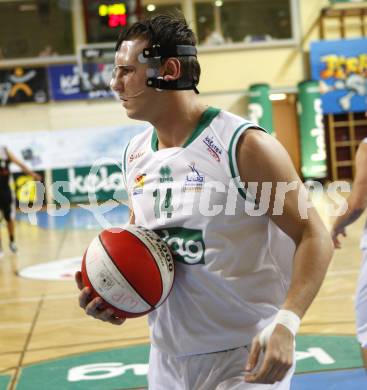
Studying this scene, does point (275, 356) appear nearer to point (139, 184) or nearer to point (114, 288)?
point (114, 288)

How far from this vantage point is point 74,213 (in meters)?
17.2

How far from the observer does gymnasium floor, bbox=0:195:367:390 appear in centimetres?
461

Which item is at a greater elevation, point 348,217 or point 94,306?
point 94,306

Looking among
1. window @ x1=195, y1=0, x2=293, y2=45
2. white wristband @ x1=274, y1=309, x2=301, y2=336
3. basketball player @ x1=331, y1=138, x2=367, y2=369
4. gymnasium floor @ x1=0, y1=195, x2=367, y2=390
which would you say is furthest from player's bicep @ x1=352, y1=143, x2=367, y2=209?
window @ x1=195, y1=0, x2=293, y2=45

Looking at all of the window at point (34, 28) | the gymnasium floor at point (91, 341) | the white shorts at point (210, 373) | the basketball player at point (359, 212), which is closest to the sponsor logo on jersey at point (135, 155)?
the white shorts at point (210, 373)

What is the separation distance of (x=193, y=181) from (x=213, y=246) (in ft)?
0.73

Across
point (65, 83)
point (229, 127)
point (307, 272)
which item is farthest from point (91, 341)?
point (65, 83)

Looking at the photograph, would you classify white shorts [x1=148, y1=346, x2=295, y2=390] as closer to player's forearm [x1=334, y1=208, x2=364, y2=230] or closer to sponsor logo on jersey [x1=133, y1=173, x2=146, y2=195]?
sponsor logo on jersey [x1=133, y1=173, x2=146, y2=195]

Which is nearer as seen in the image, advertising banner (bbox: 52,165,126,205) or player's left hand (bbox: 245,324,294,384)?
player's left hand (bbox: 245,324,294,384)

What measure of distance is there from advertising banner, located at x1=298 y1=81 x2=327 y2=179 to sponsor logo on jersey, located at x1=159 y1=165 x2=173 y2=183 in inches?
651

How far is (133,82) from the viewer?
2.37 m

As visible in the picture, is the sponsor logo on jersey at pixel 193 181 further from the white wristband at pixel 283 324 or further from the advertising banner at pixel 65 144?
the advertising banner at pixel 65 144

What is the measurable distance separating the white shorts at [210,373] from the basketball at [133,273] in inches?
9.0

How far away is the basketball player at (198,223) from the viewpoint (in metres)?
2.28
